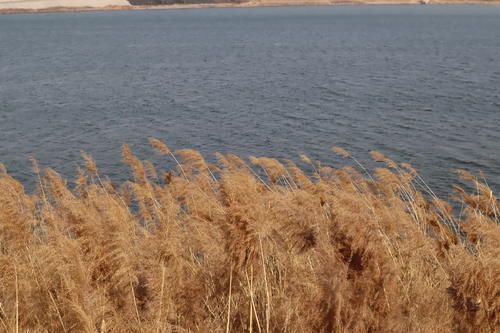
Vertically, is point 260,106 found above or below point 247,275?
below

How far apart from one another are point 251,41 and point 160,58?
25.1 meters

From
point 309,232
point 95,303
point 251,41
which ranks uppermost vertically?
point 309,232

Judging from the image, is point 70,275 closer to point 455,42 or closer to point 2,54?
point 2,54

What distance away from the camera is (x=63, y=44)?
77500 mm

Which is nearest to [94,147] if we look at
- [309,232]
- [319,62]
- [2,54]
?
[309,232]

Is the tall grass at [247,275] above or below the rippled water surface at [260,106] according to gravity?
above

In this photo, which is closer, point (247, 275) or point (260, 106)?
point (247, 275)

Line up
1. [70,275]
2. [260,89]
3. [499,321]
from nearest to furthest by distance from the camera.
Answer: [499,321], [70,275], [260,89]

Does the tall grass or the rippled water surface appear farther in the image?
the rippled water surface

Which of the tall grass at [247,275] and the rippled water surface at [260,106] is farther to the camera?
the rippled water surface at [260,106]

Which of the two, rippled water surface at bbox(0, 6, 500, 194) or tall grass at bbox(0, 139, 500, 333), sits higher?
tall grass at bbox(0, 139, 500, 333)

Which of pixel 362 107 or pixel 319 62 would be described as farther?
pixel 319 62

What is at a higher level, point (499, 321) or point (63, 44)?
point (499, 321)

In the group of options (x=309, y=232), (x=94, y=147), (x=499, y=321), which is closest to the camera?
(x=499, y=321)
